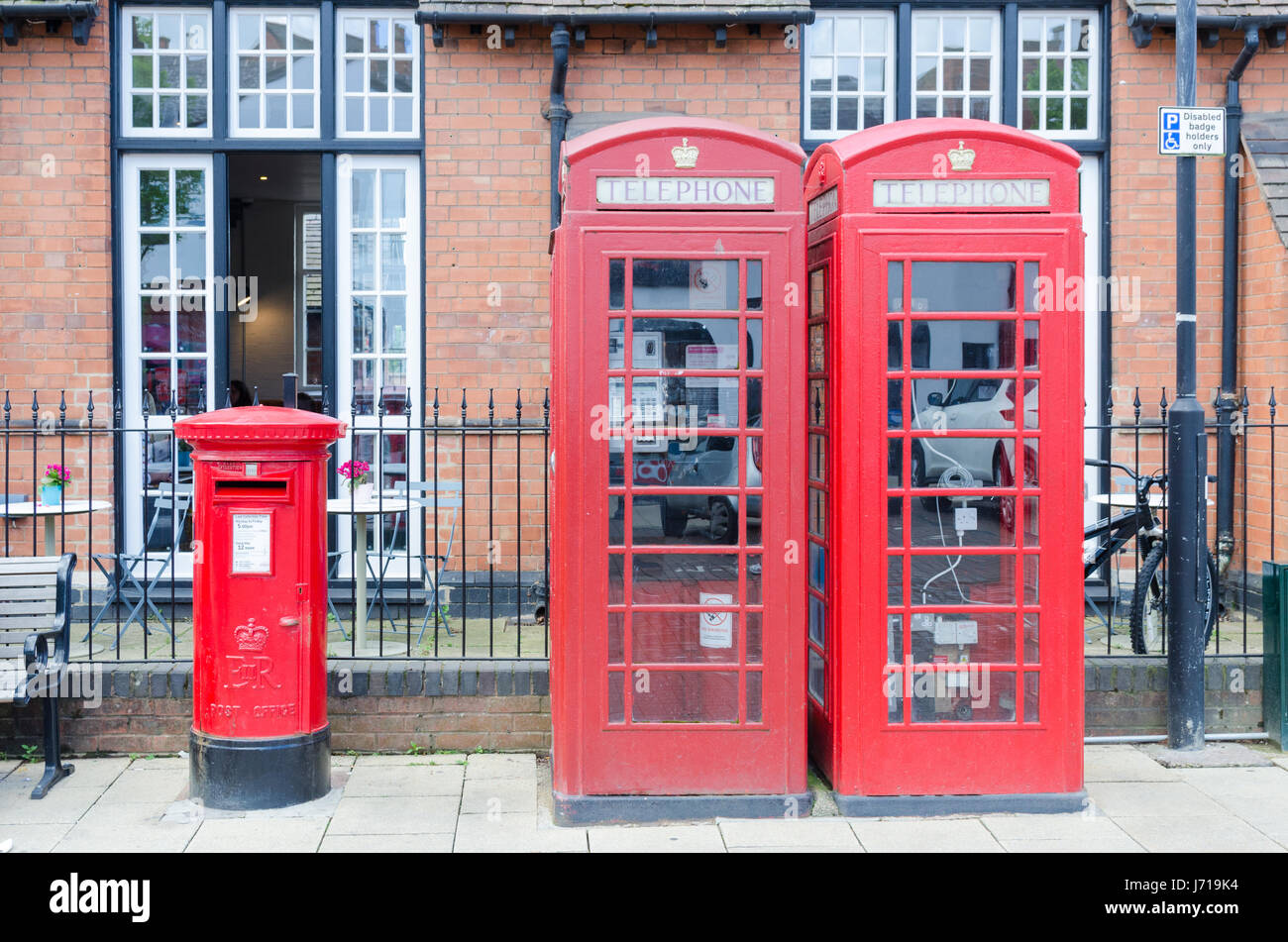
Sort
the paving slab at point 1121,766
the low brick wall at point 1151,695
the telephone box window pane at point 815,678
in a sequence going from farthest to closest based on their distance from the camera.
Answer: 1. the low brick wall at point 1151,695
2. the paving slab at point 1121,766
3. the telephone box window pane at point 815,678

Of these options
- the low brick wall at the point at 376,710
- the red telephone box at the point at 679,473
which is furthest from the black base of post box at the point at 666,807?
the low brick wall at the point at 376,710

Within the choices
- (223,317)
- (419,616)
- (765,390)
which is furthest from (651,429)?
(223,317)

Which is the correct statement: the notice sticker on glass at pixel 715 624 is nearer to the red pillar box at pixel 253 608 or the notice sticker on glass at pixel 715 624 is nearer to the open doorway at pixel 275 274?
the red pillar box at pixel 253 608

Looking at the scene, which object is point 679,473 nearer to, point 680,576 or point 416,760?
point 680,576

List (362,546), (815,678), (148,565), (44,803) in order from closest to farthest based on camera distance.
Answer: (44,803) < (815,678) < (362,546) < (148,565)

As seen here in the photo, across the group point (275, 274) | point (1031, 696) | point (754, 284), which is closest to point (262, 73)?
point (754, 284)

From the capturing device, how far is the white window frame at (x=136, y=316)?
8.24 meters

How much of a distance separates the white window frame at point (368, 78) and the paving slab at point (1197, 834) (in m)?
6.12

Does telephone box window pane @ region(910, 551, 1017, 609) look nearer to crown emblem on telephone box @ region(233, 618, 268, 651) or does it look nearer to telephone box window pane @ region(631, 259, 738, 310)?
telephone box window pane @ region(631, 259, 738, 310)

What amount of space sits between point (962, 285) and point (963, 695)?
1773mm

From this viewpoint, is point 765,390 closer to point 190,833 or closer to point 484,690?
point 484,690

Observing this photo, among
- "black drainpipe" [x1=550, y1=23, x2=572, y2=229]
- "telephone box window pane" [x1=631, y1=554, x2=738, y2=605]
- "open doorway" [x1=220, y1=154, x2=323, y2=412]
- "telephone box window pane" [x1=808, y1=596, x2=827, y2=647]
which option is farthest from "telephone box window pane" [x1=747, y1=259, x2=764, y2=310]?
"open doorway" [x1=220, y1=154, x2=323, y2=412]

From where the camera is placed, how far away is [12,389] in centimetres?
805

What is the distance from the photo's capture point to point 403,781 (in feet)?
19.1
